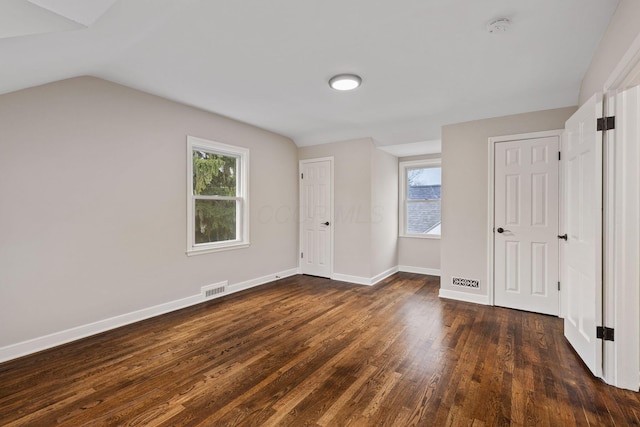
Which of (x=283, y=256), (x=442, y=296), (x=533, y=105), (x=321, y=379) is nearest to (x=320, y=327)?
(x=321, y=379)

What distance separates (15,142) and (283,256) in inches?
143

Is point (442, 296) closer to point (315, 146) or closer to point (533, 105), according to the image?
point (533, 105)

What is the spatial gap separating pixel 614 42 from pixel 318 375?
305cm

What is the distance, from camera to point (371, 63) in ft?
8.62

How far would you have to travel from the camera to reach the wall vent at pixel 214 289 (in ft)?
12.9

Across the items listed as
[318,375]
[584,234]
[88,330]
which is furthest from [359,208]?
[88,330]

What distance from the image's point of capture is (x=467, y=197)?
155 inches

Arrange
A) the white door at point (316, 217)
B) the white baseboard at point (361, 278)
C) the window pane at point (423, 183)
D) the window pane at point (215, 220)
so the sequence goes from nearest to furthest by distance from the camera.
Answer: the window pane at point (215, 220) < the white baseboard at point (361, 278) < the white door at point (316, 217) < the window pane at point (423, 183)

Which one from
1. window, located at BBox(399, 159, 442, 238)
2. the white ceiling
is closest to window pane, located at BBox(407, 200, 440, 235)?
window, located at BBox(399, 159, 442, 238)

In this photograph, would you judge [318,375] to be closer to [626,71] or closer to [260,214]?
[626,71]

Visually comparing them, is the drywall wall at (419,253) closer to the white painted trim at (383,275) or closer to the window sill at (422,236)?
the window sill at (422,236)

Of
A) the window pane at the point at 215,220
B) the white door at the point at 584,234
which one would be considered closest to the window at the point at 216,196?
the window pane at the point at 215,220

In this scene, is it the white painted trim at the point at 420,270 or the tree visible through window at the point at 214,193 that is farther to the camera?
the white painted trim at the point at 420,270

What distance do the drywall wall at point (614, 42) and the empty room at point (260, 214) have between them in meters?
0.02
